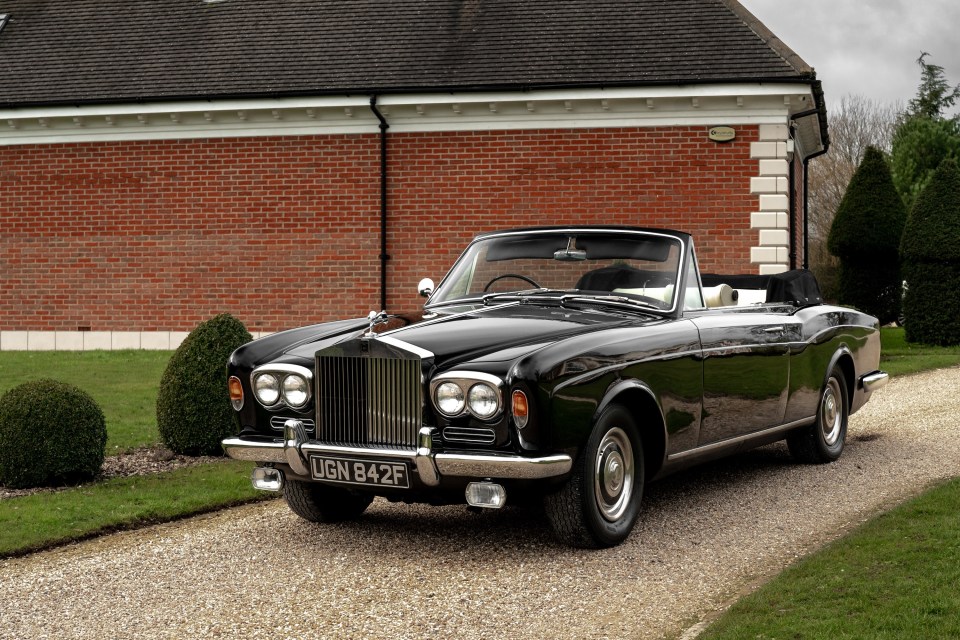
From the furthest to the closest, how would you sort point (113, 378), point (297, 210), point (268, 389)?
point (297, 210) → point (113, 378) → point (268, 389)

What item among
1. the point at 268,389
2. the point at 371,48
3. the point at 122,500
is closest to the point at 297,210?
the point at 371,48

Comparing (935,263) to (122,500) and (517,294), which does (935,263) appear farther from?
(122,500)

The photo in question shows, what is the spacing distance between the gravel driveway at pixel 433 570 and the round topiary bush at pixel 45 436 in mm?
1408

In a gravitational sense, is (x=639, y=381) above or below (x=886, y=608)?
above

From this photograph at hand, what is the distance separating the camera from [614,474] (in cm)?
515

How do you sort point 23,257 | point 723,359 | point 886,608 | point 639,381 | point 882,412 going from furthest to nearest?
point 23,257, point 882,412, point 723,359, point 639,381, point 886,608

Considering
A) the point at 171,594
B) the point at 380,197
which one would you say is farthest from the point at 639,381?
the point at 380,197

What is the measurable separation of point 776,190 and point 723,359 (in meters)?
9.99

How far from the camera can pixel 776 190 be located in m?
15.3

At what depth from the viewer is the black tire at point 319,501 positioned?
5.71 m

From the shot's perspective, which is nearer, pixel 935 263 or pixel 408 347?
pixel 408 347

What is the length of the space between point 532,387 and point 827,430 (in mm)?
3749

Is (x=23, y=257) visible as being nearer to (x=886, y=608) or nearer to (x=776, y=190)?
(x=776, y=190)

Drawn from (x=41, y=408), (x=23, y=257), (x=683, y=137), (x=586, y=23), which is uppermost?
(x=586, y=23)
